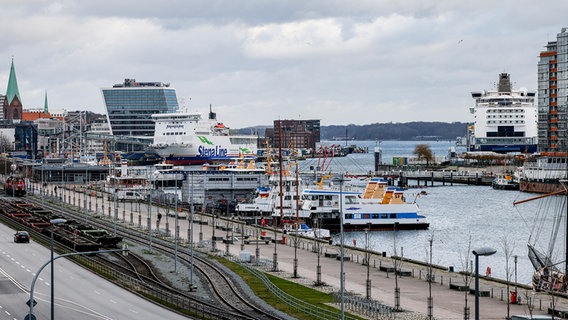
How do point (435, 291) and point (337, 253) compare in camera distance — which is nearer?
point (435, 291)

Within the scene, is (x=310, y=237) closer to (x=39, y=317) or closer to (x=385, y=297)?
(x=385, y=297)

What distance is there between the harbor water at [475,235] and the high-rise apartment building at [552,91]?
32.6 metres

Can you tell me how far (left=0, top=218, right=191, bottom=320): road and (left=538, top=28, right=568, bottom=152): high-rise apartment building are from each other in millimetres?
133060

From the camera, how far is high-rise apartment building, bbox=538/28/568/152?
186m

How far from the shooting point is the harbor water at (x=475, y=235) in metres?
77.9

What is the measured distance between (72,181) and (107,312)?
136m

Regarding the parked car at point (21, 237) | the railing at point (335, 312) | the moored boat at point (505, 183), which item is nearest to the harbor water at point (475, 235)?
the railing at point (335, 312)

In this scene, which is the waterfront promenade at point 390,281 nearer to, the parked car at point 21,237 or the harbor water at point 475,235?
the harbor water at point 475,235

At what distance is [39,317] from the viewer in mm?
45688

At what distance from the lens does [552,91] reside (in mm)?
194875

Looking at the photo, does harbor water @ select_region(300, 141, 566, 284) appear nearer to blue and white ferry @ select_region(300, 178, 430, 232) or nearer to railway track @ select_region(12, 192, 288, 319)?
blue and white ferry @ select_region(300, 178, 430, 232)

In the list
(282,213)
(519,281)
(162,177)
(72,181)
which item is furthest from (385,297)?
(72,181)

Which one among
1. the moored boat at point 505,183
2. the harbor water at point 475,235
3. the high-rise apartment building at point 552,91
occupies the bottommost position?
the harbor water at point 475,235

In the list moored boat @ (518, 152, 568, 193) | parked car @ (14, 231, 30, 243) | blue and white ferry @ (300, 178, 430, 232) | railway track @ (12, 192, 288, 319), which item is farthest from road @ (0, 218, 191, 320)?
moored boat @ (518, 152, 568, 193)
